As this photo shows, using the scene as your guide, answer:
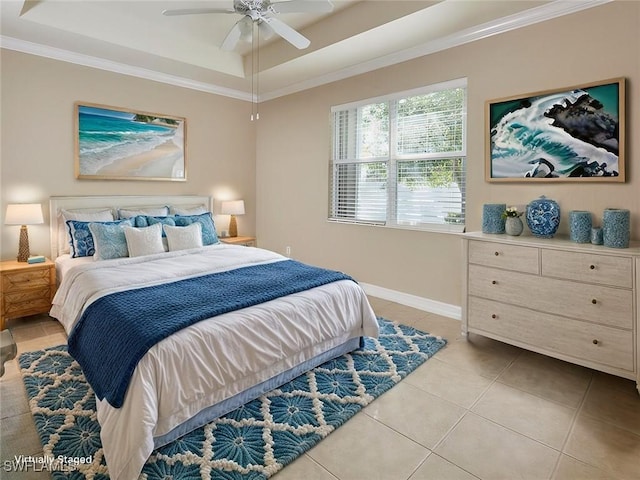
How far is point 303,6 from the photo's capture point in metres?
2.58

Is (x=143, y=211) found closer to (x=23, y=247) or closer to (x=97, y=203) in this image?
(x=97, y=203)

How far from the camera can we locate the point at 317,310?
2633 mm

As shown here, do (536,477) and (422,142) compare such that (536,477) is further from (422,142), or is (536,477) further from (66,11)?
(66,11)

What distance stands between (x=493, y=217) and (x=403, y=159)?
127cm

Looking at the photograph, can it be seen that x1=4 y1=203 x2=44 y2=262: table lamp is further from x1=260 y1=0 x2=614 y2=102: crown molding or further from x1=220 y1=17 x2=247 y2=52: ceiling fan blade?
x1=260 y1=0 x2=614 y2=102: crown molding

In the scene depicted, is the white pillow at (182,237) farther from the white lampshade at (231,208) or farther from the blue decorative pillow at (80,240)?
the white lampshade at (231,208)

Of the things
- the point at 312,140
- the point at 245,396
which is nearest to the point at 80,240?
the point at 245,396

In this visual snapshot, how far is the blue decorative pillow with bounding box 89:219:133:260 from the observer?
11.5 feet

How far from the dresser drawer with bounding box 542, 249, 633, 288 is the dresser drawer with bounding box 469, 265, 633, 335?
5cm

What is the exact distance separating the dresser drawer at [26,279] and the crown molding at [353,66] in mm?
2155

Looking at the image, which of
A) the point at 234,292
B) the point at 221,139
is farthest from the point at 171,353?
the point at 221,139

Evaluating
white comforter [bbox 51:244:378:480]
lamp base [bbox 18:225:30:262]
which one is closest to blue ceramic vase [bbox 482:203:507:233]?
white comforter [bbox 51:244:378:480]

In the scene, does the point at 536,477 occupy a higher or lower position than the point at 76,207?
lower

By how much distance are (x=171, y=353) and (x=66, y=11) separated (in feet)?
11.0
